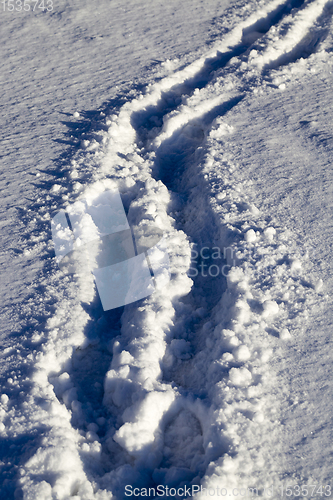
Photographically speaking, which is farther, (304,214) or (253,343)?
(304,214)

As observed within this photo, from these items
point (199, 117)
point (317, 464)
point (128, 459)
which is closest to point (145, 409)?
point (128, 459)

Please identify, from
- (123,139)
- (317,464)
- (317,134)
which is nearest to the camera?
(317,464)

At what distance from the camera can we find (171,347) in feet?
6.56

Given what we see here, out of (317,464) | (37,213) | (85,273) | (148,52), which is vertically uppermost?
(148,52)

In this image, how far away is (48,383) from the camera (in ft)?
6.10

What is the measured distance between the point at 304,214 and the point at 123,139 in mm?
1452

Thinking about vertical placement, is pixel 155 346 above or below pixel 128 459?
above

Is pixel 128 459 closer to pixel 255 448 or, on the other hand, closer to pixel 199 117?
pixel 255 448

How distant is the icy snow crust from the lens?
1.60m

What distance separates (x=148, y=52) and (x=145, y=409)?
324 cm

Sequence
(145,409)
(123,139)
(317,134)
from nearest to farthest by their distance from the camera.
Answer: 1. (145,409)
2. (317,134)
3. (123,139)

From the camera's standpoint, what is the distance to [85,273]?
229 centimetres

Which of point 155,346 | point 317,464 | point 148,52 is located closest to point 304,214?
point 155,346

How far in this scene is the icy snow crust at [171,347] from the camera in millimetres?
1604
